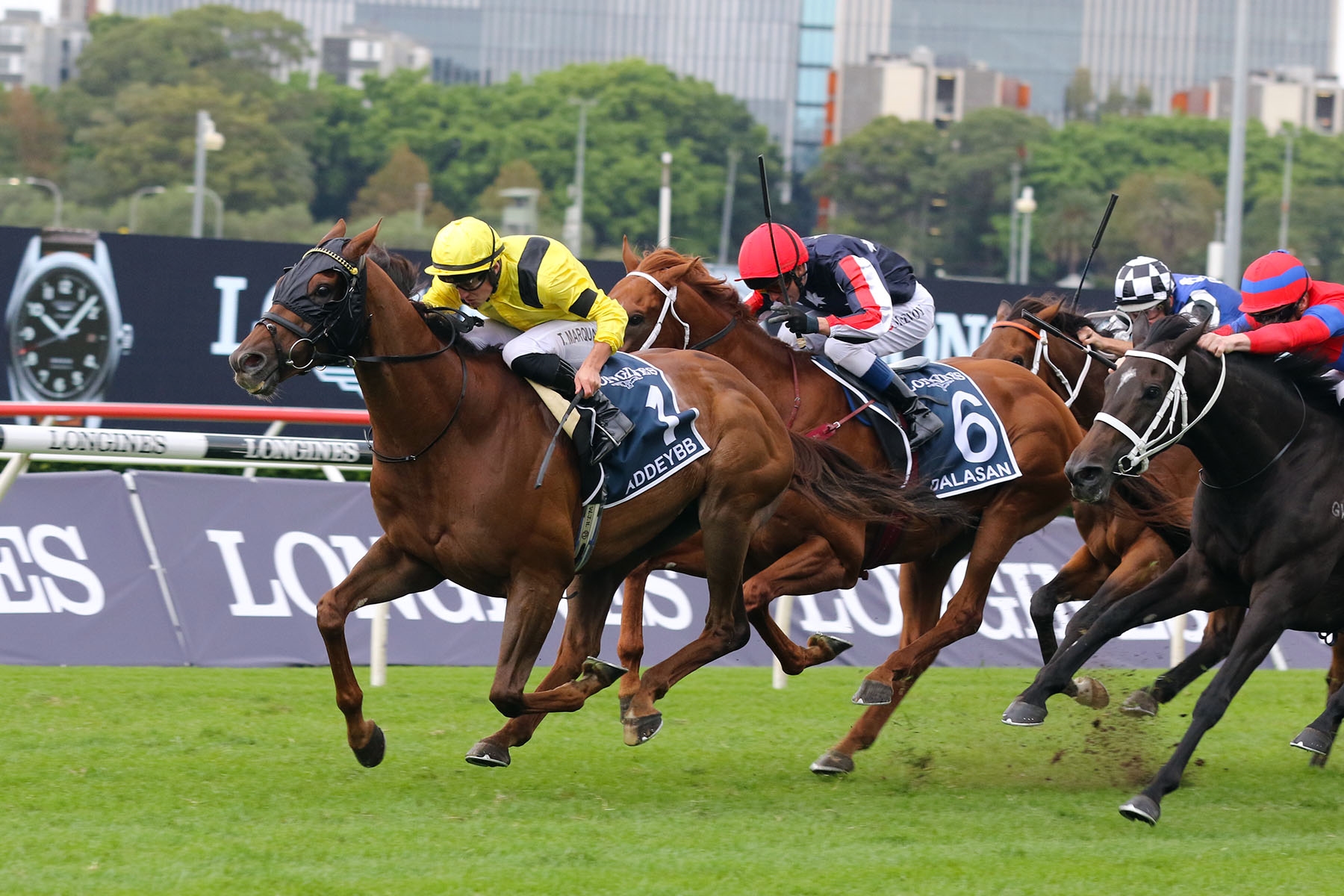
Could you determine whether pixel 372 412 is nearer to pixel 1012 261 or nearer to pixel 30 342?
pixel 30 342

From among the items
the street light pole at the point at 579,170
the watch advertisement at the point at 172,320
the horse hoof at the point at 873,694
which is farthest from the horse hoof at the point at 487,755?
the street light pole at the point at 579,170

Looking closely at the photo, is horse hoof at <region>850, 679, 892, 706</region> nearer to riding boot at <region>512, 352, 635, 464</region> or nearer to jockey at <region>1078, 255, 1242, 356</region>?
riding boot at <region>512, 352, 635, 464</region>

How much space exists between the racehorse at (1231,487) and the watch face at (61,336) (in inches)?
304

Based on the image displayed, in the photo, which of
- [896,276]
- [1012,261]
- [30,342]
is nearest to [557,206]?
[1012,261]

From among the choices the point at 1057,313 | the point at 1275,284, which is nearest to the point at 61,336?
the point at 1057,313

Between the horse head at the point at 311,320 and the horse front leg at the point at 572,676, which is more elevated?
the horse head at the point at 311,320

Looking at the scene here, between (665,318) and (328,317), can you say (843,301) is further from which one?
(328,317)

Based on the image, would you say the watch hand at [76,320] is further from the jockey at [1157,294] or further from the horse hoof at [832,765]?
the horse hoof at [832,765]

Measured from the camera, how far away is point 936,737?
6562 mm

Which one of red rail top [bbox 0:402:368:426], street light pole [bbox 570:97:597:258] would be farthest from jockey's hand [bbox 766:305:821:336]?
street light pole [bbox 570:97:597:258]

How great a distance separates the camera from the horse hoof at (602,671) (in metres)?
5.41

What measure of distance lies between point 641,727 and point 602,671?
21cm

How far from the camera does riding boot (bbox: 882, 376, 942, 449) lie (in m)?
6.31

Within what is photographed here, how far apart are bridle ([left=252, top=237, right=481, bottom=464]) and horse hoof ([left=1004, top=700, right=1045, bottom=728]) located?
1.82 m
